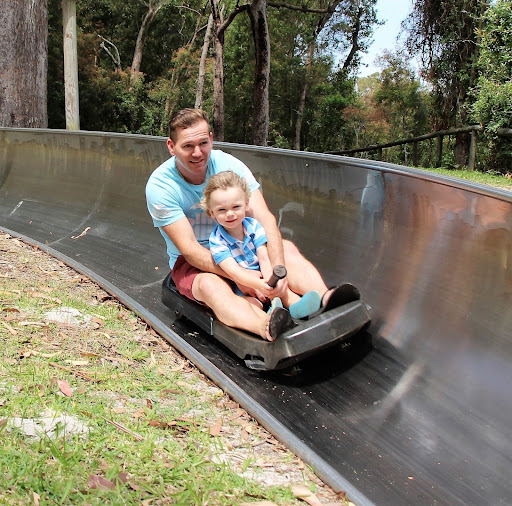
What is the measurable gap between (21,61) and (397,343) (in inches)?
406

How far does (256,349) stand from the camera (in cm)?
343

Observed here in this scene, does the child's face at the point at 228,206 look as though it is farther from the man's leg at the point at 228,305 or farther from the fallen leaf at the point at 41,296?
the fallen leaf at the point at 41,296

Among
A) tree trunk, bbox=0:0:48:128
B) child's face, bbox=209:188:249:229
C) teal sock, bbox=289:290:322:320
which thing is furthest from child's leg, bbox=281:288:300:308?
tree trunk, bbox=0:0:48:128

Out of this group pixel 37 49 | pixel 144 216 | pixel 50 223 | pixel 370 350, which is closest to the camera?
pixel 370 350

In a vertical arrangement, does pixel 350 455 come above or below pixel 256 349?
below

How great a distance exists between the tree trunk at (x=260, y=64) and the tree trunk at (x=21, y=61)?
19.9 feet

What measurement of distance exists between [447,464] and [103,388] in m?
1.71

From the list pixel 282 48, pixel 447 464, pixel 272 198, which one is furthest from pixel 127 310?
pixel 282 48

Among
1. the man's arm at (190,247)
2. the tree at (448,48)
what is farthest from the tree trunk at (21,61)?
the tree at (448,48)

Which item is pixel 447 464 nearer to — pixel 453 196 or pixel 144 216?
pixel 453 196

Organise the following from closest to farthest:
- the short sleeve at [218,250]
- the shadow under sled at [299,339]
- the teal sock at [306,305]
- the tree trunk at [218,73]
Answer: the shadow under sled at [299,339] < the teal sock at [306,305] < the short sleeve at [218,250] < the tree trunk at [218,73]

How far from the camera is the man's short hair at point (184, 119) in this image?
3795mm

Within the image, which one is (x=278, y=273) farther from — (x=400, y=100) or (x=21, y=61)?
(x=400, y=100)

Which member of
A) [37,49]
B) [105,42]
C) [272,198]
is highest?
[105,42]
